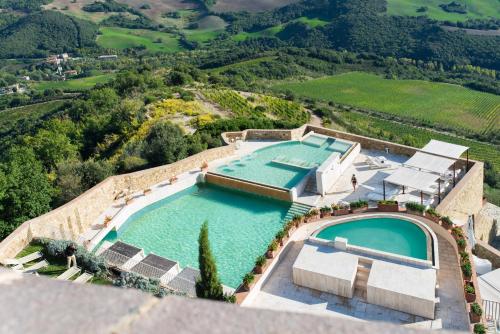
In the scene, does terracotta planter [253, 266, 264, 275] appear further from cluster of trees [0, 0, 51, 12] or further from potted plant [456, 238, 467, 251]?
cluster of trees [0, 0, 51, 12]

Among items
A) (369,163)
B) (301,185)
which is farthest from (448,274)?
(369,163)

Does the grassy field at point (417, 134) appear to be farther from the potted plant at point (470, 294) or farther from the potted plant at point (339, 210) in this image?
the potted plant at point (470, 294)

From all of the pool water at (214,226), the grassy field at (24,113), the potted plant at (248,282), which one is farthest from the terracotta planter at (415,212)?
the grassy field at (24,113)

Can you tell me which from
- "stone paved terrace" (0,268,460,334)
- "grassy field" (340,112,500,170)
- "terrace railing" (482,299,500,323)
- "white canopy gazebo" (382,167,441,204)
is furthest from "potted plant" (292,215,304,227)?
"grassy field" (340,112,500,170)

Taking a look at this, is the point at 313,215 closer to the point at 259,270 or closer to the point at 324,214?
the point at 324,214

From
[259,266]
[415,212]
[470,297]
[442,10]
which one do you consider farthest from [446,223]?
[442,10]

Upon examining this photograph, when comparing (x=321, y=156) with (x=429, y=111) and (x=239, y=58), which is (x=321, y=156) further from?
(x=239, y=58)

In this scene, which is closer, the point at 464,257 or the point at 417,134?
the point at 464,257
